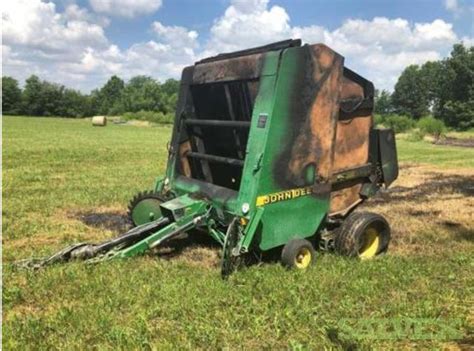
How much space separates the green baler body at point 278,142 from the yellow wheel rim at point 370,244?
1.42 feet

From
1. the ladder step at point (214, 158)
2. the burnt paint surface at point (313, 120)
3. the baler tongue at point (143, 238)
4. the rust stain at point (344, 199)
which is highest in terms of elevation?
the burnt paint surface at point (313, 120)

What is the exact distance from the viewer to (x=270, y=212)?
5430 mm

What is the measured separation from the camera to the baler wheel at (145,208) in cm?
655

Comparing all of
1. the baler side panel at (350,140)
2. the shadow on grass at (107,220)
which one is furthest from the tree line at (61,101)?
the baler side panel at (350,140)

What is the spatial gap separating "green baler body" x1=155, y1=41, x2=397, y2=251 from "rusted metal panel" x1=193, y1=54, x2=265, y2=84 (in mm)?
13

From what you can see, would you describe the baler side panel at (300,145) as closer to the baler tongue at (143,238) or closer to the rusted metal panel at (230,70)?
the rusted metal panel at (230,70)

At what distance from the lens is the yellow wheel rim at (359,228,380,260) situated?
6.12m

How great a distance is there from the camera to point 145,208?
21.6 ft

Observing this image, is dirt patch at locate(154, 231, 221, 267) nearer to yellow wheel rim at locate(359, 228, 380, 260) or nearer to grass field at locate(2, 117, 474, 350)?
grass field at locate(2, 117, 474, 350)

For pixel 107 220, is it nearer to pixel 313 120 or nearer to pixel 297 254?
pixel 297 254

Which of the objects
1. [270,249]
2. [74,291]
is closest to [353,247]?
[270,249]

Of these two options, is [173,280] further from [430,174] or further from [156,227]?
[430,174]

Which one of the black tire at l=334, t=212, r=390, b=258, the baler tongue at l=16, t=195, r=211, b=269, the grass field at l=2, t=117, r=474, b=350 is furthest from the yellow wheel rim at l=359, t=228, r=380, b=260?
the baler tongue at l=16, t=195, r=211, b=269

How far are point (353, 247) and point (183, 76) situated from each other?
3.06 m
